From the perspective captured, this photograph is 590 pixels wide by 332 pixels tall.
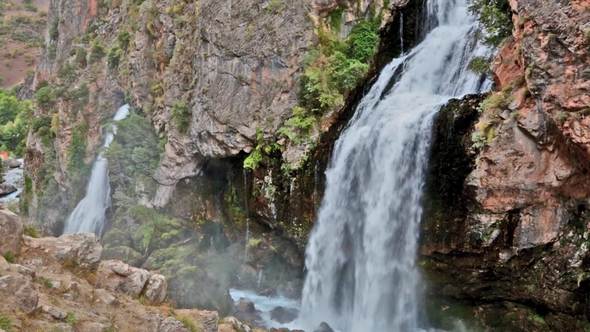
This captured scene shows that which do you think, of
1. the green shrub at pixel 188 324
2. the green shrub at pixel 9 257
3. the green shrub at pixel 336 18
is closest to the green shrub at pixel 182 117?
the green shrub at pixel 336 18

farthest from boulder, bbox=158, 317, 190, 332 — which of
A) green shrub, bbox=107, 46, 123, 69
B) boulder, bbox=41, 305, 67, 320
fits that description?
green shrub, bbox=107, 46, 123, 69

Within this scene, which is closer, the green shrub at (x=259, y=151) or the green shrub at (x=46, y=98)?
the green shrub at (x=259, y=151)

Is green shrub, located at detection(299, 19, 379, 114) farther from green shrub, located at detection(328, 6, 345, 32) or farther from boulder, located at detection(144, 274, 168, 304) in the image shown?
boulder, located at detection(144, 274, 168, 304)

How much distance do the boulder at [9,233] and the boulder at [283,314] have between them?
8414 millimetres

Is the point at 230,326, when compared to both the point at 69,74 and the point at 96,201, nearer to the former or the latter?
the point at 96,201

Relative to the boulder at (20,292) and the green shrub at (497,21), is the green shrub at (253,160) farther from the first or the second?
the boulder at (20,292)

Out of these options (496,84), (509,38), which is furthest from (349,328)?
(509,38)

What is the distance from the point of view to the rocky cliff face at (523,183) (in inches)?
400

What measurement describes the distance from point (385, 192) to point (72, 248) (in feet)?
24.8

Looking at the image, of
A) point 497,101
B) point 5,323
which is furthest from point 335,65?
point 5,323

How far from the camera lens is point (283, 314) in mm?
15133

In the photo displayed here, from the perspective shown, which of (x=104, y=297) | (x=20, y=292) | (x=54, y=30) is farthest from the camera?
(x=54, y=30)

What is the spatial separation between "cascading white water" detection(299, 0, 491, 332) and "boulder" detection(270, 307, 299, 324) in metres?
0.34

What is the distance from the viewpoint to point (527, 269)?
11.6 metres
